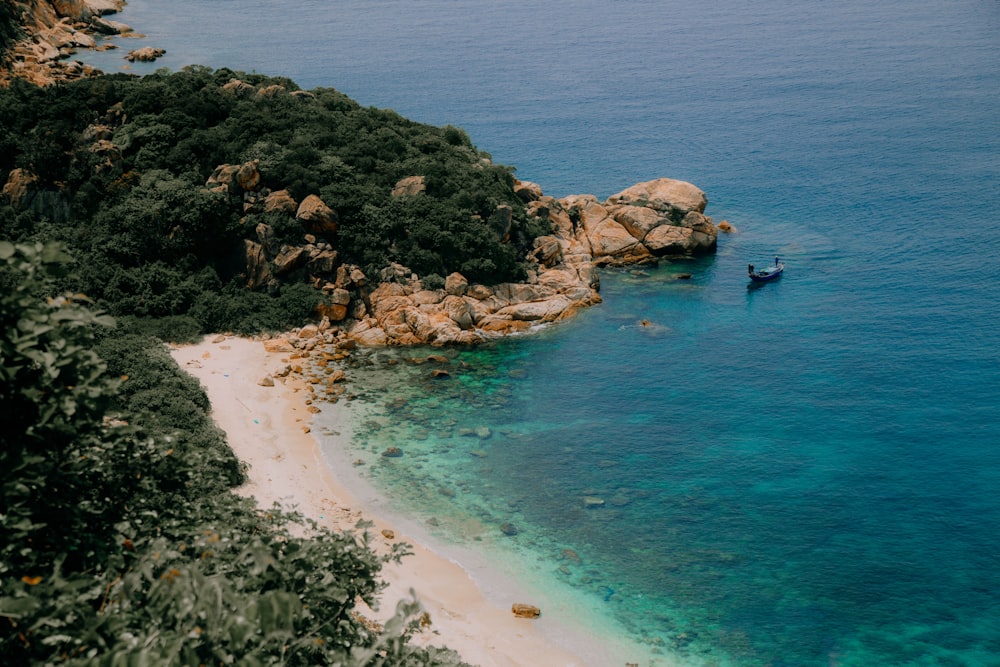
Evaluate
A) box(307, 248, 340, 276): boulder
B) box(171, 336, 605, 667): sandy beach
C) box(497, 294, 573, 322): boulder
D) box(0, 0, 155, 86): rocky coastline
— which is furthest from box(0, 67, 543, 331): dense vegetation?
box(0, 0, 155, 86): rocky coastline

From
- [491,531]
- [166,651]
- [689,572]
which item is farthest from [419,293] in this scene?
[166,651]

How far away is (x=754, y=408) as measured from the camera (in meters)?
43.3

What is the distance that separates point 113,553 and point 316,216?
37564 mm

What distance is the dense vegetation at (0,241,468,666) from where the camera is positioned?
468 inches

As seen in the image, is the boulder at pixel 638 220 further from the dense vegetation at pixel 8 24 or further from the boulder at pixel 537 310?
the dense vegetation at pixel 8 24

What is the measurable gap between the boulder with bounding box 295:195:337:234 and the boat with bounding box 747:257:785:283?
96.3 ft

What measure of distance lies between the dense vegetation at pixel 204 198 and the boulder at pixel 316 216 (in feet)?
1.55

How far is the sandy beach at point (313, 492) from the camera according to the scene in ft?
89.2

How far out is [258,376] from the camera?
42.9 m

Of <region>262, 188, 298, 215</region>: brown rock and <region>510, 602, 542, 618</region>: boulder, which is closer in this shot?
<region>510, 602, 542, 618</region>: boulder

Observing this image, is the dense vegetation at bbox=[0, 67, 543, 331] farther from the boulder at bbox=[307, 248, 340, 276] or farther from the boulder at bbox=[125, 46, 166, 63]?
the boulder at bbox=[125, 46, 166, 63]

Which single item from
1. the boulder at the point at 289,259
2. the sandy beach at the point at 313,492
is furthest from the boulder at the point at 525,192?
the sandy beach at the point at 313,492

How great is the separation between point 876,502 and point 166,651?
106 ft

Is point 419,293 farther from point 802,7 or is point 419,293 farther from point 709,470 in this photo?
point 802,7
